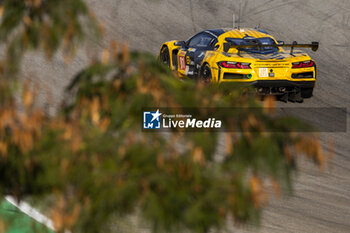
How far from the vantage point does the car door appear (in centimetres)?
1234

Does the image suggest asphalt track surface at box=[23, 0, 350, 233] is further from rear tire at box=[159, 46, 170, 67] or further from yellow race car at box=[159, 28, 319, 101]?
rear tire at box=[159, 46, 170, 67]

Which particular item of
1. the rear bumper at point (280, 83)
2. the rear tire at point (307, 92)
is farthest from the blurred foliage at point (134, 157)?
the rear tire at point (307, 92)

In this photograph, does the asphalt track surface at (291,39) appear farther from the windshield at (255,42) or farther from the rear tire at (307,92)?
the windshield at (255,42)

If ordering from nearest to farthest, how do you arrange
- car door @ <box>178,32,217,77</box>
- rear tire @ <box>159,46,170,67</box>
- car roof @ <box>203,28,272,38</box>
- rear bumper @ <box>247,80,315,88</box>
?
rear bumper @ <box>247,80,315,88</box>
car door @ <box>178,32,217,77</box>
car roof @ <box>203,28,272,38</box>
rear tire @ <box>159,46,170,67</box>

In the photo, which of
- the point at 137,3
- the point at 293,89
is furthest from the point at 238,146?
the point at 137,3

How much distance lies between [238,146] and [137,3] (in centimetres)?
1671

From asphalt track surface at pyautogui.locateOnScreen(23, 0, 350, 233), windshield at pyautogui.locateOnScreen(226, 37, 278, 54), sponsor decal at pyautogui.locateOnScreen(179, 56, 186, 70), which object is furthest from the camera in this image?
sponsor decal at pyautogui.locateOnScreen(179, 56, 186, 70)

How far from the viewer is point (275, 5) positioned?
67.6ft

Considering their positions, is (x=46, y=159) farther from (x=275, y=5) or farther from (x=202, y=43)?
(x=275, y=5)

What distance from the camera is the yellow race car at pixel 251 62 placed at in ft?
37.8

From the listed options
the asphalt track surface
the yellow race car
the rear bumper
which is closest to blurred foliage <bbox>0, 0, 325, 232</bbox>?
the asphalt track surface

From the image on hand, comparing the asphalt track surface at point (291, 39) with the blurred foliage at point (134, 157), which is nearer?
the blurred foliage at point (134, 157)

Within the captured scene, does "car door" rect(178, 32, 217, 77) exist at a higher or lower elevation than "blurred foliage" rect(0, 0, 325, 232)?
higher

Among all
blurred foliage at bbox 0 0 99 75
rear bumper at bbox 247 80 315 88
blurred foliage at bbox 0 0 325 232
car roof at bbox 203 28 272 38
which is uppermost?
car roof at bbox 203 28 272 38
